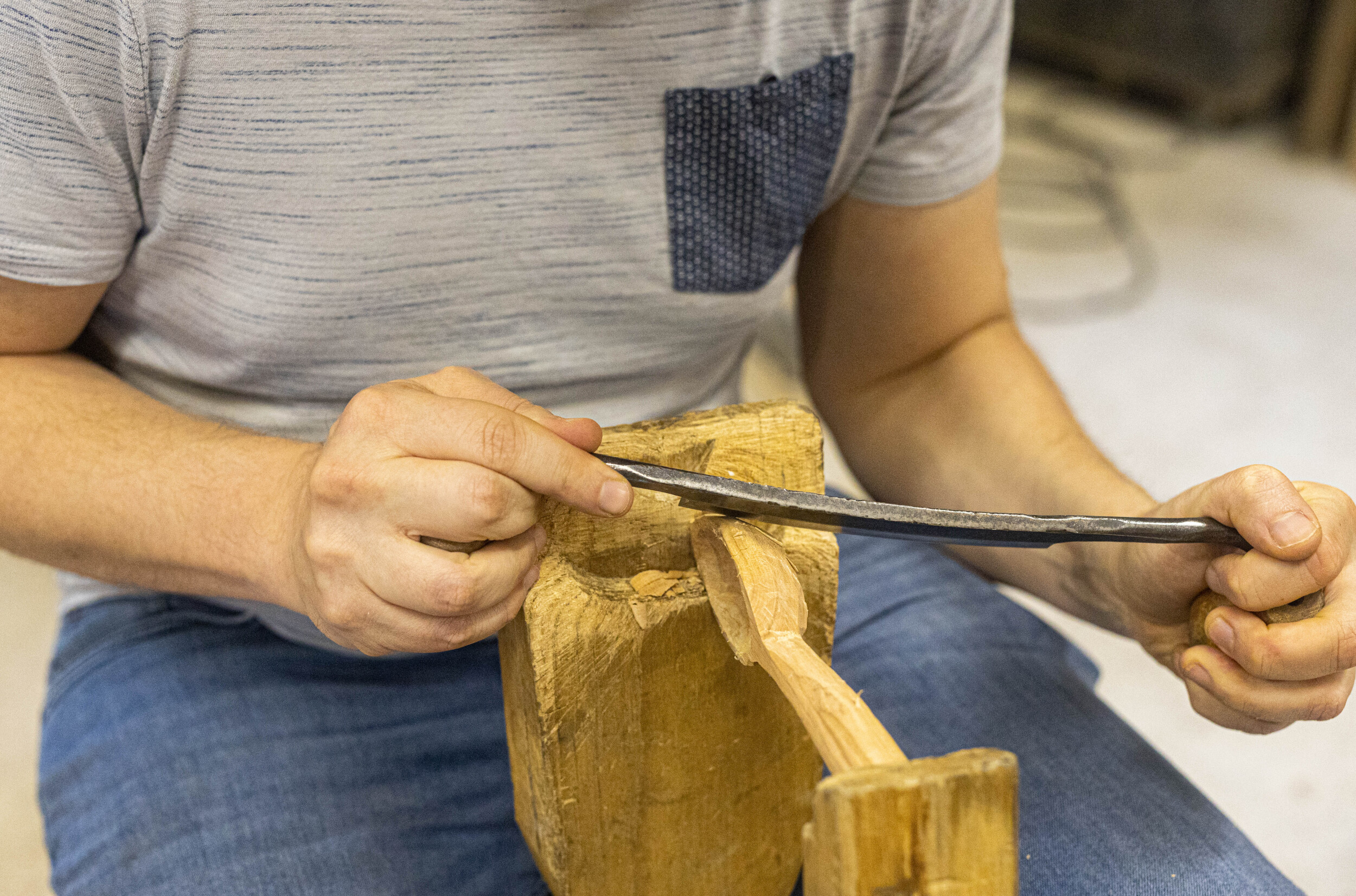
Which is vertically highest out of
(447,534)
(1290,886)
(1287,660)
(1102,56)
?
(447,534)

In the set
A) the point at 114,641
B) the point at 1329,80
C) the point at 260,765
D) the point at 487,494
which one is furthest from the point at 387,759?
the point at 1329,80

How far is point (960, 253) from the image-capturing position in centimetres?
87

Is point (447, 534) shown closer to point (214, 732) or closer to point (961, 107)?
point (214, 732)

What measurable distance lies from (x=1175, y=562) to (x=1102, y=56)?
282 cm

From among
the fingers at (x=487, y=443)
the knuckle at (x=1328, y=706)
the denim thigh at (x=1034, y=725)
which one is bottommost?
the denim thigh at (x=1034, y=725)

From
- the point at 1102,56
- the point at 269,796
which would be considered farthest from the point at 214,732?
the point at 1102,56

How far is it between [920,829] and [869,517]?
0.16 m

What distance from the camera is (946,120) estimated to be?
0.83m

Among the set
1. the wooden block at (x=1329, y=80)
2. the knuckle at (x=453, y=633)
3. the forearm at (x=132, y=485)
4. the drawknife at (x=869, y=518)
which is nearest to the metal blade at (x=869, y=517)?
the drawknife at (x=869, y=518)

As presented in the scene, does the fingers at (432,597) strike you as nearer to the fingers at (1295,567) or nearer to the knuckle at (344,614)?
the knuckle at (344,614)

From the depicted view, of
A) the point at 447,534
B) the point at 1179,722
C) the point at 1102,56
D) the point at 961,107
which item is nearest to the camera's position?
the point at 447,534

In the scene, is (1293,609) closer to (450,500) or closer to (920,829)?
(920,829)

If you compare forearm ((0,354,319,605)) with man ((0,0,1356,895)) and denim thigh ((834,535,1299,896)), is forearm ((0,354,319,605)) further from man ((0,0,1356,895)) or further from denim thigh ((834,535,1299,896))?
denim thigh ((834,535,1299,896))

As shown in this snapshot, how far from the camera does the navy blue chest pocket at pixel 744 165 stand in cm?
73
